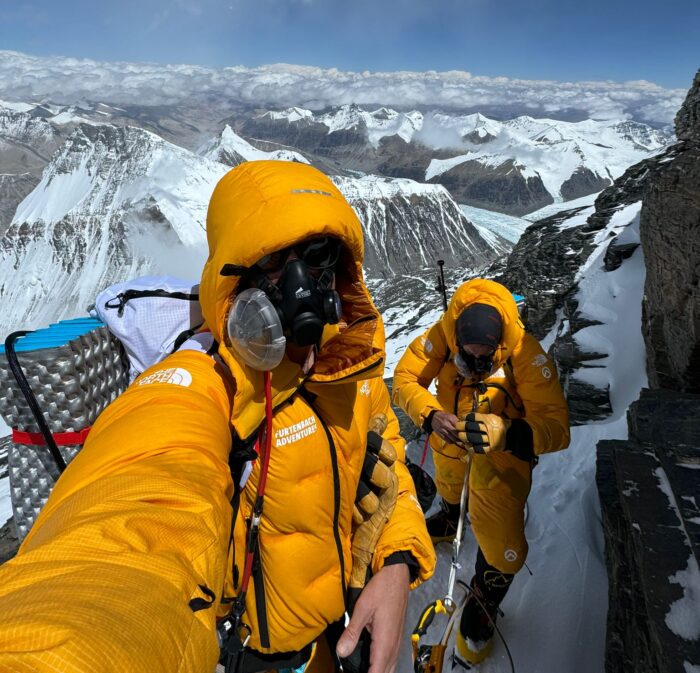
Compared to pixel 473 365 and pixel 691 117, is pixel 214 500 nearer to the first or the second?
pixel 473 365

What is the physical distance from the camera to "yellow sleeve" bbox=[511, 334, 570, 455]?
467 centimetres

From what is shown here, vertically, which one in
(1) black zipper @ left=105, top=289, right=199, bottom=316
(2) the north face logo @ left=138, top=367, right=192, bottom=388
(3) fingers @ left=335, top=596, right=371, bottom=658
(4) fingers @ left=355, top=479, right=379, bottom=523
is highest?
(1) black zipper @ left=105, top=289, right=199, bottom=316

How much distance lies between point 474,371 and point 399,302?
132832 millimetres

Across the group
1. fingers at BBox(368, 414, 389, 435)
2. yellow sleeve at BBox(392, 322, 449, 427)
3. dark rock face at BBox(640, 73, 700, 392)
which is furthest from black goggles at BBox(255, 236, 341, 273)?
dark rock face at BBox(640, 73, 700, 392)

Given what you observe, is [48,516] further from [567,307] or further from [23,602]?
[567,307]

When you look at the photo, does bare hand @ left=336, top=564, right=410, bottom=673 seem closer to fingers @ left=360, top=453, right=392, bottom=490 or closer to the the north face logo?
fingers @ left=360, top=453, right=392, bottom=490

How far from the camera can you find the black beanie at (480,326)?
187 inches

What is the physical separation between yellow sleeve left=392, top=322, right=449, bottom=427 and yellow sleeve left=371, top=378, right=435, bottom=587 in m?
2.32

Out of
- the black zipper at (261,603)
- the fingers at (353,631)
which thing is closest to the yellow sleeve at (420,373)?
the fingers at (353,631)

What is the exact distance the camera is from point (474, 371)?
5148mm

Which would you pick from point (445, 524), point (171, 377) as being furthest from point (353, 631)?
point (445, 524)

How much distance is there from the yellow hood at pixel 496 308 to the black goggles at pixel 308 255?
2735 millimetres

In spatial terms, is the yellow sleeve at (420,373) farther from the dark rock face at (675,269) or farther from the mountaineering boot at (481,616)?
the dark rock face at (675,269)

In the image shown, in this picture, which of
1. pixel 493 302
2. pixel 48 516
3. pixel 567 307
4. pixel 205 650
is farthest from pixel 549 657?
pixel 567 307
